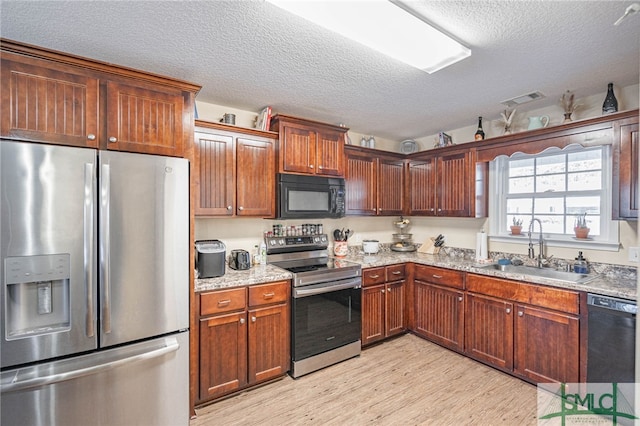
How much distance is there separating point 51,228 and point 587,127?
3.87m

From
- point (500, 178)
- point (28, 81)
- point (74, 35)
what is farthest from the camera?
point (500, 178)

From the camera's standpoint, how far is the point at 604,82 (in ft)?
7.93

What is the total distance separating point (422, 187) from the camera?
3854 millimetres

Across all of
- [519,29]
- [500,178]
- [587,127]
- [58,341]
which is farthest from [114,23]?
[500,178]

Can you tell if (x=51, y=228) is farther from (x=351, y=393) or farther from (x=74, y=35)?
(x=351, y=393)

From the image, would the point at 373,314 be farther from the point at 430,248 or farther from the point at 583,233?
the point at 583,233

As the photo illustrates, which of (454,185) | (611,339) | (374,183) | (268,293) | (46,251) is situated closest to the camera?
(46,251)

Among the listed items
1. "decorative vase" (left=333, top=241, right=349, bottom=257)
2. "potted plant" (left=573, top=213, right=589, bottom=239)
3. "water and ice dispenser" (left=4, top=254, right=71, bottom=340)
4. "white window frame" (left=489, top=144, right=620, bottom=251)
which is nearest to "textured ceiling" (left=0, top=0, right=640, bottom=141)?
"white window frame" (left=489, top=144, right=620, bottom=251)

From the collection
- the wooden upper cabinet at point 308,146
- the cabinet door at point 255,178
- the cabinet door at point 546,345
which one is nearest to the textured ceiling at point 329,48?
the wooden upper cabinet at point 308,146

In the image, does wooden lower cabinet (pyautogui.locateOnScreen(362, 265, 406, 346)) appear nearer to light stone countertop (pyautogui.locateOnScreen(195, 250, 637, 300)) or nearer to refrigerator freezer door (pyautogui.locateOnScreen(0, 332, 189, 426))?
light stone countertop (pyautogui.locateOnScreen(195, 250, 637, 300))

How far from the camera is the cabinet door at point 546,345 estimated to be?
2279 mm

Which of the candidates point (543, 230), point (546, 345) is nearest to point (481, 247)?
point (543, 230)

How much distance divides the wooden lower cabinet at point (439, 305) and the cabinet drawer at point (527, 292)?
0.19 meters

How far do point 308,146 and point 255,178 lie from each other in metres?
0.65
